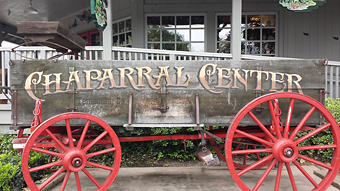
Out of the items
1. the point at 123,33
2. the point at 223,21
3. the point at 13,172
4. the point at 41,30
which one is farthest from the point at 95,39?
the point at 13,172

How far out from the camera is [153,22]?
641 cm

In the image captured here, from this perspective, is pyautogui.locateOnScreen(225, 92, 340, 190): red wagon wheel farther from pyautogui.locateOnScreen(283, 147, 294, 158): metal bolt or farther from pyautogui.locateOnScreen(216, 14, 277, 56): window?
pyautogui.locateOnScreen(216, 14, 277, 56): window

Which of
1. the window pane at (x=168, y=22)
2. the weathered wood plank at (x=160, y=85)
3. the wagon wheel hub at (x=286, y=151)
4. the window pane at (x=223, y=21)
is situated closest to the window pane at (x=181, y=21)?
the window pane at (x=168, y=22)

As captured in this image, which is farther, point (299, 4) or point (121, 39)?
point (121, 39)

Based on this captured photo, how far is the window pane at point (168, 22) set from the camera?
6391mm

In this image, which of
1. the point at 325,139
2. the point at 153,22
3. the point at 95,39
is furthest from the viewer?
the point at 95,39

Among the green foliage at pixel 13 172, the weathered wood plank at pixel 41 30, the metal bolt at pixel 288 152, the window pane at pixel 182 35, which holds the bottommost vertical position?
the green foliage at pixel 13 172

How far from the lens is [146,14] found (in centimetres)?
633

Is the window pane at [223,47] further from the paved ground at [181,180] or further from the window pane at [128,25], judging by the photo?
the paved ground at [181,180]

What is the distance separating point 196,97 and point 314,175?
2458 mm

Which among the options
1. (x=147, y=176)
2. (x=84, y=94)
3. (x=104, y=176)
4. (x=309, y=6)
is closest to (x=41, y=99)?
(x=84, y=94)

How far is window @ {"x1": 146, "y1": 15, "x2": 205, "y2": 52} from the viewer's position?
250 inches

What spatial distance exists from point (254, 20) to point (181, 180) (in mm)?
5170

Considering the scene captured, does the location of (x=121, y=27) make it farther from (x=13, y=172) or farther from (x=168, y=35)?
(x=13, y=172)
